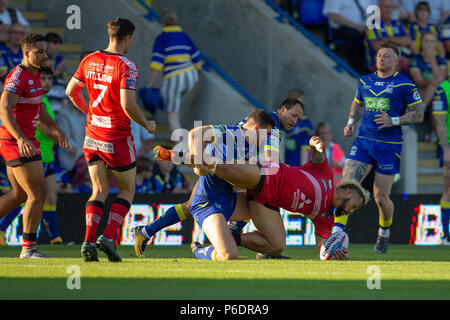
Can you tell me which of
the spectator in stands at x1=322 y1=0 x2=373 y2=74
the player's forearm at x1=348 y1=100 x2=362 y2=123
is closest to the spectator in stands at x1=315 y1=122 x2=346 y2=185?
the spectator in stands at x1=322 y1=0 x2=373 y2=74

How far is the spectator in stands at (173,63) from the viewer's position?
585 inches

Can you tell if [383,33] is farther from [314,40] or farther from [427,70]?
[314,40]

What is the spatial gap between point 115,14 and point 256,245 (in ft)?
25.0

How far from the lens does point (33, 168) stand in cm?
917

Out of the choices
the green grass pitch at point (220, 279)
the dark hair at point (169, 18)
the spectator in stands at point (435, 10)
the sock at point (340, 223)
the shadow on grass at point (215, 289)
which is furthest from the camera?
the spectator in stands at point (435, 10)

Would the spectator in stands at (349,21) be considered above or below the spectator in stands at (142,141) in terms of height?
above

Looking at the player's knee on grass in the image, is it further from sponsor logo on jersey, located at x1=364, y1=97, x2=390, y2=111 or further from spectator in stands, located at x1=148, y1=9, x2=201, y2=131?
spectator in stands, located at x1=148, y1=9, x2=201, y2=131

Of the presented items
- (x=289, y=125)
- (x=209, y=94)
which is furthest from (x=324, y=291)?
(x=209, y=94)

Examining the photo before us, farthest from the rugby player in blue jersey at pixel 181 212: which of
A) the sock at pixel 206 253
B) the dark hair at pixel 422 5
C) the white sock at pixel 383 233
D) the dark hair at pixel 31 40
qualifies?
the dark hair at pixel 422 5

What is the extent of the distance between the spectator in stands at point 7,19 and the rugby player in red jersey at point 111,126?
236 inches

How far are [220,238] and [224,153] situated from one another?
87 centimetres

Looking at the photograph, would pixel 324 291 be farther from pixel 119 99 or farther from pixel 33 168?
pixel 33 168

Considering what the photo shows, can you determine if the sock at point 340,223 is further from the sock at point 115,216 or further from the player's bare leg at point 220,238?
the sock at point 115,216

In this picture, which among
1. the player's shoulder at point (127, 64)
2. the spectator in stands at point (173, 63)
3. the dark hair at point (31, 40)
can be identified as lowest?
the player's shoulder at point (127, 64)
